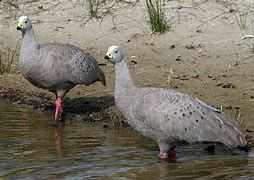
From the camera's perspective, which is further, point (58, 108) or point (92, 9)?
point (92, 9)

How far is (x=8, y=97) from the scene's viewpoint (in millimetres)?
12742

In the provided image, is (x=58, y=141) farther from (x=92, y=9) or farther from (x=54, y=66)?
(x=92, y=9)

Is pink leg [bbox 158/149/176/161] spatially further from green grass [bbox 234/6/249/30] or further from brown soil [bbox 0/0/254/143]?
green grass [bbox 234/6/249/30]

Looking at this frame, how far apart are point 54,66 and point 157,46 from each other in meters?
3.23

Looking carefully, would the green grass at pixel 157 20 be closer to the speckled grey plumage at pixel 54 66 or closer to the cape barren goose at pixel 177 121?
the speckled grey plumage at pixel 54 66

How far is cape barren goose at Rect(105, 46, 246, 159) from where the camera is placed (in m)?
8.69

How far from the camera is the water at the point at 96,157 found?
8445mm

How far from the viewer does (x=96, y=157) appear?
916cm

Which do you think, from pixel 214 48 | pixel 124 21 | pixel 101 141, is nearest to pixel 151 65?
pixel 214 48

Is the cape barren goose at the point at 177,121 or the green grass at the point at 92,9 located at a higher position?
the green grass at the point at 92,9

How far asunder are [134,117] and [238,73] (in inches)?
144

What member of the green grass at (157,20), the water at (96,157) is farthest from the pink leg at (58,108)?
the green grass at (157,20)

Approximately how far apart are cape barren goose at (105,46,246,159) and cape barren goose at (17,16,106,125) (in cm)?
242

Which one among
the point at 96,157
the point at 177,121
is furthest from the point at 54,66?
the point at 177,121
